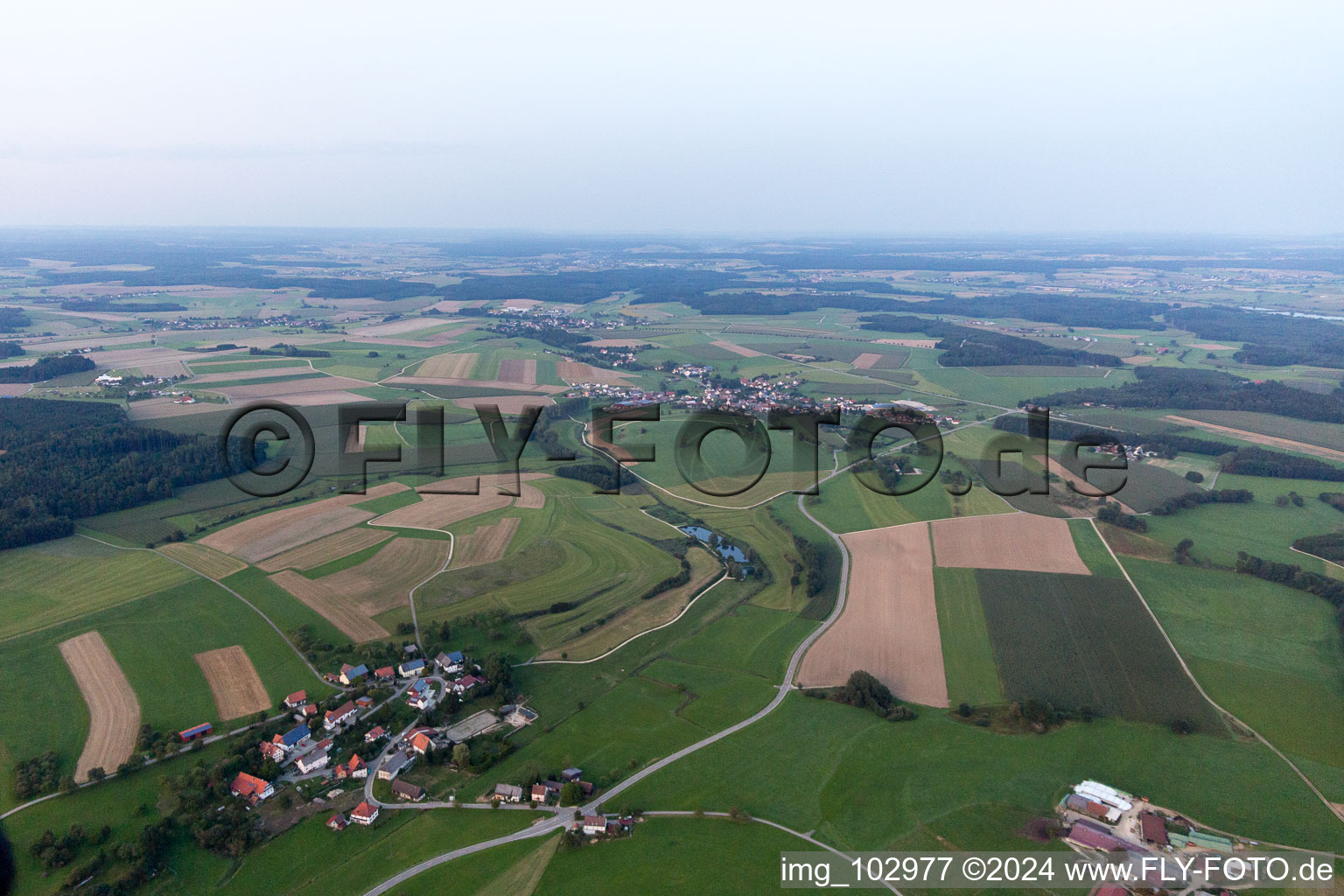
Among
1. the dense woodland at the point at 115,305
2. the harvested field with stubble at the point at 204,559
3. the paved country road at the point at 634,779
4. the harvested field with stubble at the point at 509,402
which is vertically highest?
the dense woodland at the point at 115,305

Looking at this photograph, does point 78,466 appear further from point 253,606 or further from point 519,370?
point 519,370

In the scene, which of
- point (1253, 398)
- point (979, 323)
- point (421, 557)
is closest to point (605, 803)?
point (421, 557)

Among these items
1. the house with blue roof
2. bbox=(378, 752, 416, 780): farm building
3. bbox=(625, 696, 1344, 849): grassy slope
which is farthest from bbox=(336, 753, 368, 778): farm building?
bbox=(625, 696, 1344, 849): grassy slope

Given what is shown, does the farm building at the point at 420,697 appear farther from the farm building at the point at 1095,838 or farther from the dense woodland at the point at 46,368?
the dense woodland at the point at 46,368

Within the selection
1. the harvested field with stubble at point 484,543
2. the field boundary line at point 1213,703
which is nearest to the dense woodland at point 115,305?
the harvested field with stubble at point 484,543

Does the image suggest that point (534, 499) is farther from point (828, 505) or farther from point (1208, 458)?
point (1208, 458)

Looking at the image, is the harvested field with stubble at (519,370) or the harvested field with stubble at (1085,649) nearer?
the harvested field with stubble at (1085,649)

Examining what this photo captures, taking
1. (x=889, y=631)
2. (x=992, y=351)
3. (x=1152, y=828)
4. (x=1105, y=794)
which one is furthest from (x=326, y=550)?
(x=992, y=351)
